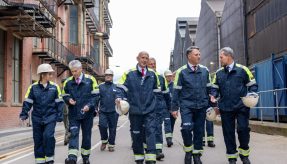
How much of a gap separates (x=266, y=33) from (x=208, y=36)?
34259 mm

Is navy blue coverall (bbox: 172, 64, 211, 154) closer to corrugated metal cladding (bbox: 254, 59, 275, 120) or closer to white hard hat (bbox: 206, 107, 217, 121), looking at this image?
white hard hat (bbox: 206, 107, 217, 121)

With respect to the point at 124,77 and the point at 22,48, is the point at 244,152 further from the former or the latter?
the point at 22,48

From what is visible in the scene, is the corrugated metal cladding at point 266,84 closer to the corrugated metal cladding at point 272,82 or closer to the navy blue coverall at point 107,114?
the corrugated metal cladding at point 272,82

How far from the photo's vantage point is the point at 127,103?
24.4ft

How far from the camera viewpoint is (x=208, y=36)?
58.7 m

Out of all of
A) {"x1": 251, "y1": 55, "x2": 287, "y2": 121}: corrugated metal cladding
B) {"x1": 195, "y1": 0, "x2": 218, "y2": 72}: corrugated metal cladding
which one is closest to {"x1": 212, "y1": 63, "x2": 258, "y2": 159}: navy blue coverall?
{"x1": 251, "y1": 55, "x2": 287, "y2": 121}: corrugated metal cladding

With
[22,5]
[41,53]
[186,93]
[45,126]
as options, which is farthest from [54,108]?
[41,53]

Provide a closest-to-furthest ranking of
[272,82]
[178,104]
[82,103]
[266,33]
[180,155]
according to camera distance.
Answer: [178,104]
[82,103]
[180,155]
[272,82]
[266,33]

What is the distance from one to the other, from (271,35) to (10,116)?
46.4 ft

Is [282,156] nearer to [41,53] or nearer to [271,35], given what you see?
[271,35]

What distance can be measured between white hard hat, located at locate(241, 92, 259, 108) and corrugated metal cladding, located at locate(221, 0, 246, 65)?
78.9 feet

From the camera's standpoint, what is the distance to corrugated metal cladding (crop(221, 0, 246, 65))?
33062mm

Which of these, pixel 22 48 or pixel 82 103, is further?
pixel 22 48

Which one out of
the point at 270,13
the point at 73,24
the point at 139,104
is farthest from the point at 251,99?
the point at 73,24
